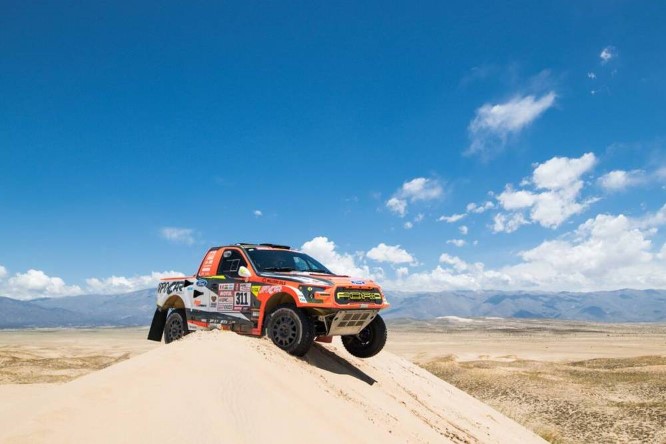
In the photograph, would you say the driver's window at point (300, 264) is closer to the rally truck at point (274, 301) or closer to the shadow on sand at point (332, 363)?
the rally truck at point (274, 301)

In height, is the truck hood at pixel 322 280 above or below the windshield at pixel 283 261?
below

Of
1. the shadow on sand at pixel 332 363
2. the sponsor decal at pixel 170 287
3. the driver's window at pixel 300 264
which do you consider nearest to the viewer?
the shadow on sand at pixel 332 363

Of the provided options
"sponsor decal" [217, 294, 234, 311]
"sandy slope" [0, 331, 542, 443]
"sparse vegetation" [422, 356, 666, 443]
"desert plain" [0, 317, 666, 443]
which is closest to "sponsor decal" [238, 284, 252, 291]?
"sponsor decal" [217, 294, 234, 311]

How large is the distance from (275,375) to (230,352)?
0.83 metres

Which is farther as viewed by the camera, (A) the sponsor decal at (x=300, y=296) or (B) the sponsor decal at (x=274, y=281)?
(B) the sponsor decal at (x=274, y=281)

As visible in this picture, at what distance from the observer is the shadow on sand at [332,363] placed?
9480mm

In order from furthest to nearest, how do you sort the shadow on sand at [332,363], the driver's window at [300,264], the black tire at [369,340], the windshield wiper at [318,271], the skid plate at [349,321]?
1. the driver's window at [300,264]
2. the windshield wiper at [318,271]
3. the black tire at [369,340]
4. the shadow on sand at [332,363]
5. the skid plate at [349,321]

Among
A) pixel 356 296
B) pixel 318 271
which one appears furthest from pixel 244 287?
pixel 356 296

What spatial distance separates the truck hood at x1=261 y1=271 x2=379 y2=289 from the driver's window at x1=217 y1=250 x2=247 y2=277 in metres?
0.97

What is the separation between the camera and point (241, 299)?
985cm

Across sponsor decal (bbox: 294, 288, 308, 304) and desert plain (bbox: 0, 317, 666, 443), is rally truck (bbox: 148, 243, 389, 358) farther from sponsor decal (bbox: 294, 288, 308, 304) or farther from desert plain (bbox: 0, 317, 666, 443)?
desert plain (bbox: 0, 317, 666, 443)

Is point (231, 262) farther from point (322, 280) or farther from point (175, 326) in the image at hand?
point (322, 280)

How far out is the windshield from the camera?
34.1 ft

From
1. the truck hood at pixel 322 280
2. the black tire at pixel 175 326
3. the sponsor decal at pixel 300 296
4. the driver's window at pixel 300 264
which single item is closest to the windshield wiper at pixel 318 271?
the driver's window at pixel 300 264
